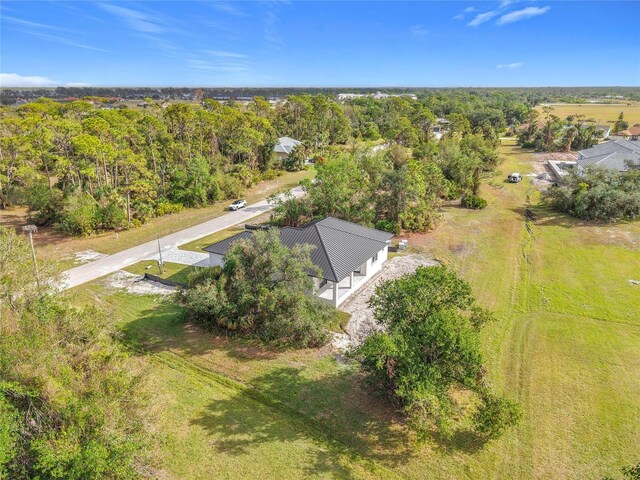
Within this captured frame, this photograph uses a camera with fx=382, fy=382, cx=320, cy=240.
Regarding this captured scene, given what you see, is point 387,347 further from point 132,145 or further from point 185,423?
point 132,145

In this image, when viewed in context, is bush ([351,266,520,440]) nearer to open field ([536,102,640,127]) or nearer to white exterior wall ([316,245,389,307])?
white exterior wall ([316,245,389,307])

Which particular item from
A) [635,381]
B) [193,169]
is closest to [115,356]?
[635,381]

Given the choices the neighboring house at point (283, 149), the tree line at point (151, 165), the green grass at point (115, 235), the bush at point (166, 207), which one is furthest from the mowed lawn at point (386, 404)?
the neighboring house at point (283, 149)

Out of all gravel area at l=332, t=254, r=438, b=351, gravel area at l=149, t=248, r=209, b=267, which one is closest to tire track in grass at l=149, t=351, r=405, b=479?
gravel area at l=332, t=254, r=438, b=351

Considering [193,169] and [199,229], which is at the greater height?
[193,169]

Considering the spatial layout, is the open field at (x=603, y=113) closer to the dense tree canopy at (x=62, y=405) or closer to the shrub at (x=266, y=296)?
the shrub at (x=266, y=296)

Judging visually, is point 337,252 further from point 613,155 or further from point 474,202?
point 613,155

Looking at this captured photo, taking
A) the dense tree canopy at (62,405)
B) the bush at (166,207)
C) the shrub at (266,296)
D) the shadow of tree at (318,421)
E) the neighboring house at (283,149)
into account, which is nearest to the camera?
the dense tree canopy at (62,405)
